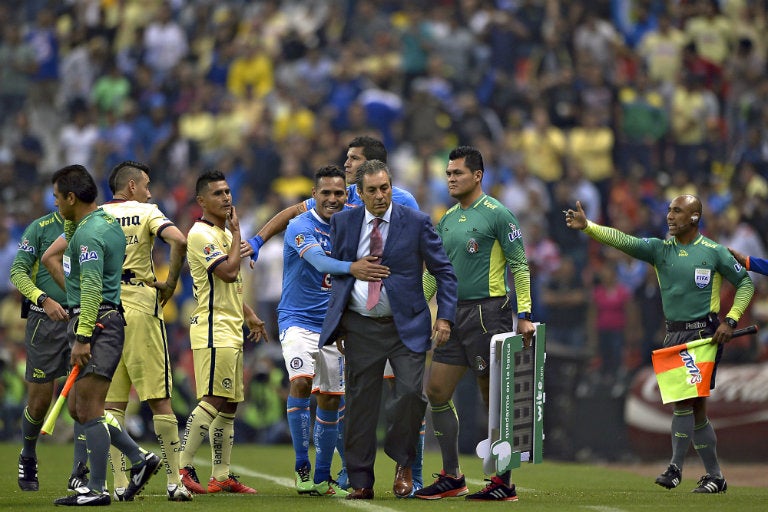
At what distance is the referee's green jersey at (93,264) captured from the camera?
30.7 ft

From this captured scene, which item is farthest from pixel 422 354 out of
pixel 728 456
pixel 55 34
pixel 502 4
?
pixel 55 34

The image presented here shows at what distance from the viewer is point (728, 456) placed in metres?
16.2

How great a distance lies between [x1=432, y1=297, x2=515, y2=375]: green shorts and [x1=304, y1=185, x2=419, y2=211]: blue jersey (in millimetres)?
945

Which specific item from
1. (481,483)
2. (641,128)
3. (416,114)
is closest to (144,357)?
(481,483)

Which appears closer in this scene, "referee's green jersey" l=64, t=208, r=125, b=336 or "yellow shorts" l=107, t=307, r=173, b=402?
"referee's green jersey" l=64, t=208, r=125, b=336

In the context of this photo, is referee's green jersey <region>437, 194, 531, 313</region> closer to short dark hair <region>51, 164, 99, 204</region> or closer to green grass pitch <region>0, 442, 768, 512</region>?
green grass pitch <region>0, 442, 768, 512</region>

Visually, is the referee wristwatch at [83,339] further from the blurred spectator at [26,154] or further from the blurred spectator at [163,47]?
the blurred spectator at [163,47]

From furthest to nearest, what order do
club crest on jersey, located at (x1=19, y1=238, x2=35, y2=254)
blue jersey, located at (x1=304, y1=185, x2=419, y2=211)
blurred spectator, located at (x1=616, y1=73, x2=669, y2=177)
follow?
blurred spectator, located at (x1=616, y1=73, x2=669, y2=177)
club crest on jersey, located at (x1=19, y1=238, x2=35, y2=254)
blue jersey, located at (x1=304, y1=185, x2=419, y2=211)

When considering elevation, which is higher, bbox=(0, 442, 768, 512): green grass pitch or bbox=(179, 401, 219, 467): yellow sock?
bbox=(179, 401, 219, 467): yellow sock

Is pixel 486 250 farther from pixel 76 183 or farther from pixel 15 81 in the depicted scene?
pixel 15 81

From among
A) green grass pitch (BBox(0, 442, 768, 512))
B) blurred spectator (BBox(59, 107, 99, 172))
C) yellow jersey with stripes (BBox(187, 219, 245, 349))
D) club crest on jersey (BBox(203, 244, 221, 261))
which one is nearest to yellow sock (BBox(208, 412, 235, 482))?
green grass pitch (BBox(0, 442, 768, 512))

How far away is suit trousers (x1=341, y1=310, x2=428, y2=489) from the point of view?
10.1 metres

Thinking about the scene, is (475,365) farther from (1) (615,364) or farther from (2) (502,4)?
(2) (502,4)

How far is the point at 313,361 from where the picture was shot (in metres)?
11.1
